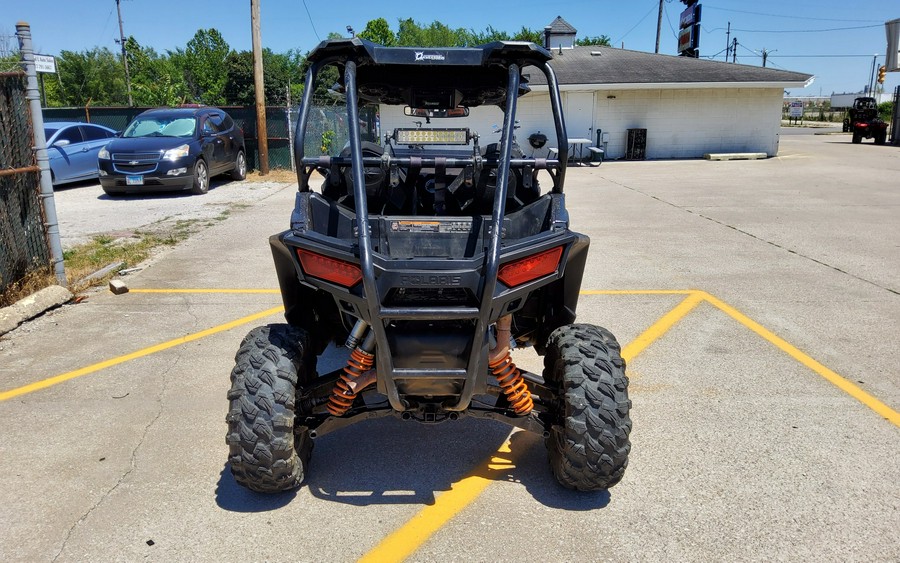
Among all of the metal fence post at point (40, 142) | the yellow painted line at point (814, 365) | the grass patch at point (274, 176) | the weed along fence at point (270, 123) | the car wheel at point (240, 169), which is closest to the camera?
the yellow painted line at point (814, 365)

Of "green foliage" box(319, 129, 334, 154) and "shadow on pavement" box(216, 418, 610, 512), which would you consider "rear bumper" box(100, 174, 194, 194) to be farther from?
"shadow on pavement" box(216, 418, 610, 512)

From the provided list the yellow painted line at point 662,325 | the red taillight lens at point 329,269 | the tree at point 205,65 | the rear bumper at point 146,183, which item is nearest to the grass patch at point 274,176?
the rear bumper at point 146,183

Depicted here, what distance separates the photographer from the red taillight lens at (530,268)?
3.08m

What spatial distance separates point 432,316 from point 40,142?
5.95 meters

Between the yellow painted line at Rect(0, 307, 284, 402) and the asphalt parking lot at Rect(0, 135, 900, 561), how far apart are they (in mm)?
25

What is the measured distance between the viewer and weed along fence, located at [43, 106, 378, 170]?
2050cm

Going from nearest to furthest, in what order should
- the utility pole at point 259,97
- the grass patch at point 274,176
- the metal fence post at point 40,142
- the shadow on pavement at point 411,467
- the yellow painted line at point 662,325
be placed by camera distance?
1. the shadow on pavement at point 411,467
2. the yellow painted line at point 662,325
3. the metal fence post at point 40,142
4. the grass patch at point 274,176
5. the utility pole at point 259,97

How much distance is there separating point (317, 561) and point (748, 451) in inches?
98.1

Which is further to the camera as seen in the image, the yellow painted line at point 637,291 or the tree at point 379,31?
the tree at point 379,31

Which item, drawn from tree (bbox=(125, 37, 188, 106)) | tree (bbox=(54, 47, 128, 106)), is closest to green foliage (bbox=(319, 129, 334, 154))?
tree (bbox=(125, 37, 188, 106))

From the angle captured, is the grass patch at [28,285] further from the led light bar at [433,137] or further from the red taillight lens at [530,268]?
the red taillight lens at [530,268]

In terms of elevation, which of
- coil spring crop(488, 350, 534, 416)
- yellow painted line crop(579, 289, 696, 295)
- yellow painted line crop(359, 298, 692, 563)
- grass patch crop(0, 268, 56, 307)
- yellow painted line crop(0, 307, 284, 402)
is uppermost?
coil spring crop(488, 350, 534, 416)

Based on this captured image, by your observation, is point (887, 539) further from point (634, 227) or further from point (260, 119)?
point (260, 119)

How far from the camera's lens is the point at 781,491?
3.54 meters
